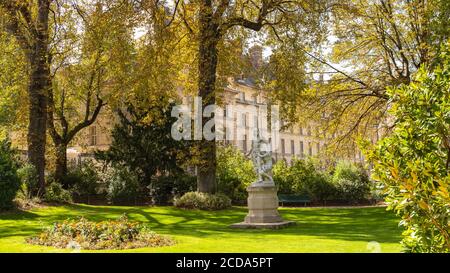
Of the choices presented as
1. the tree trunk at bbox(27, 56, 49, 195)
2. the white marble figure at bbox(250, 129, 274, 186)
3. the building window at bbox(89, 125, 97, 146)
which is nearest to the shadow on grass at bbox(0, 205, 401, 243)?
the white marble figure at bbox(250, 129, 274, 186)

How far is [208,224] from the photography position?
1781 centimetres

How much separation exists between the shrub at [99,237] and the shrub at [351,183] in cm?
2120

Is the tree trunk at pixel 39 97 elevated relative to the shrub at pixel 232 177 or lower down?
elevated

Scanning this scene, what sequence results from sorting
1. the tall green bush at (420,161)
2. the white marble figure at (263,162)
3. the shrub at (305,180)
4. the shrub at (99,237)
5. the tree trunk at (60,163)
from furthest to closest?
the shrub at (305,180)
the tree trunk at (60,163)
the white marble figure at (263,162)
the shrub at (99,237)
the tall green bush at (420,161)

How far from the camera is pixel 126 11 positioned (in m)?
20.4

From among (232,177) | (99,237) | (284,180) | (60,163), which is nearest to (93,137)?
(60,163)

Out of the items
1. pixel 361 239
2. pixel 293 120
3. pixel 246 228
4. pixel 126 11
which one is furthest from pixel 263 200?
pixel 126 11

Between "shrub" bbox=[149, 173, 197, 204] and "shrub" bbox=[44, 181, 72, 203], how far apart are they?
4341 mm

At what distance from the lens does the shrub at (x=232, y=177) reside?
28547 mm

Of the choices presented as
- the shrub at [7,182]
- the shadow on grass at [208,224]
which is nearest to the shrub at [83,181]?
the shadow on grass at [208,224]

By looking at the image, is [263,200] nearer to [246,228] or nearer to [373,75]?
[246,228]

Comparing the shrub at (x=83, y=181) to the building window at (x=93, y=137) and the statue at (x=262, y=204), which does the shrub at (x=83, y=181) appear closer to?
the statue at (x=262, y=204)

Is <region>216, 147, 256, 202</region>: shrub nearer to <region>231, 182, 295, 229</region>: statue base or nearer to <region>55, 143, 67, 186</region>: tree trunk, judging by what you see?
<region>55, 143, 67, 186</region>: tree trunk

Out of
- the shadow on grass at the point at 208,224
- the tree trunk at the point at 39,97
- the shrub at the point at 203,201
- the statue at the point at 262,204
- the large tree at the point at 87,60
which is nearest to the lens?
the shadow on grass at the point at 208,224
